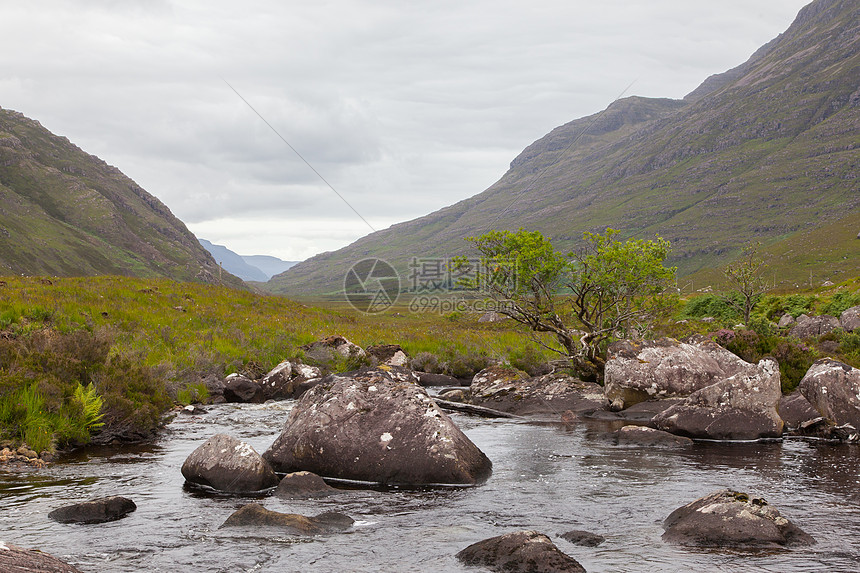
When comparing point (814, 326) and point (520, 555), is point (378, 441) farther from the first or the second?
point (814, 326)

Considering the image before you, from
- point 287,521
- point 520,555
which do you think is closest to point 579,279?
point 287,521

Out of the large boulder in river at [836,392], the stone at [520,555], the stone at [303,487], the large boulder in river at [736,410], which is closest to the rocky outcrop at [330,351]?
the large boulder in river at [736,410]

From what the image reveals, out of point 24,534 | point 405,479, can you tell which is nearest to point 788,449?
point 405,479

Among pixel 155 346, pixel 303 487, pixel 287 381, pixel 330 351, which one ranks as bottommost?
pixel 303 487

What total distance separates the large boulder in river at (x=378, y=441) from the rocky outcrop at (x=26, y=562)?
8.54m

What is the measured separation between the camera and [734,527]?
400 inches

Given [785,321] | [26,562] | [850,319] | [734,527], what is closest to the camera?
[26,562]

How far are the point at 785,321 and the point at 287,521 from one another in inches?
2089

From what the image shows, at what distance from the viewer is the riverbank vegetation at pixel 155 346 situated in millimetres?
16328

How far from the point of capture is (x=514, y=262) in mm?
27219

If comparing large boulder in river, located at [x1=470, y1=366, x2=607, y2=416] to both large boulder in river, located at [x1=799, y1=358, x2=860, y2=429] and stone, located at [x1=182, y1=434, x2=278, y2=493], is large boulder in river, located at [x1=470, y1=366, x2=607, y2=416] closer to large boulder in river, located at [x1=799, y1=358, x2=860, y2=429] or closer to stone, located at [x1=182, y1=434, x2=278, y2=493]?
large boulder in river, located at [x1=799, y1=358, x2=860, y2=429]

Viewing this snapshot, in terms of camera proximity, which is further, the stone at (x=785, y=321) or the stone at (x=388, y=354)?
the stone at (x=785, y=321)

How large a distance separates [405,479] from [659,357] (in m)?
14.6

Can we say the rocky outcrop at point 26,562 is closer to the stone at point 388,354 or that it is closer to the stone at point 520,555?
the stone at point 520,555
